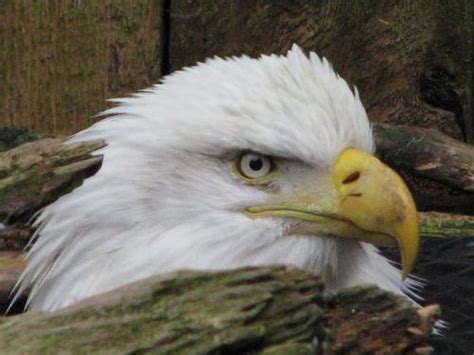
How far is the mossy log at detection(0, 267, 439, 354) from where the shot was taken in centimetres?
183

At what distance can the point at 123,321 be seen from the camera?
1849 mm

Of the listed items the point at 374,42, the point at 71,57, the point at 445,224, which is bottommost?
the point at 445,224

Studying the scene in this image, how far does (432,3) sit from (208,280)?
2.41 m

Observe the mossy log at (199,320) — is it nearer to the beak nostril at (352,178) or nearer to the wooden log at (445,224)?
the beak nostril at (352,178)

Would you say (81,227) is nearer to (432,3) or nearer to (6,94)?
(6,94)

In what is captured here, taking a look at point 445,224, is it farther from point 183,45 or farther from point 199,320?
point 199,320

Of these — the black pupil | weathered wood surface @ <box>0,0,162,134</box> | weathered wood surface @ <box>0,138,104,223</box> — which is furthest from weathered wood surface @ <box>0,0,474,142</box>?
weathered wood surface @ <box>0,138,104,223</box>

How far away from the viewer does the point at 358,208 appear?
9.04 ft

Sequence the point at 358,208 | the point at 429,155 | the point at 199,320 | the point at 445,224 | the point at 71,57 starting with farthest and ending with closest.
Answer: the point at 445,224
the point at 71,57
the point at 429,155
the point at 358,208
the point at 199,320

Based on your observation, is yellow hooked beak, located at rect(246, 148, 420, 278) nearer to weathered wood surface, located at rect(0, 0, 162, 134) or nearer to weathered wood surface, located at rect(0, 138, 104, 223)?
weathered wood surface, located at rect(0, 138, 104, 223)

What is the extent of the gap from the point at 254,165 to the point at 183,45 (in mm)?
1322

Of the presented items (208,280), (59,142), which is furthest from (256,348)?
(59,142)

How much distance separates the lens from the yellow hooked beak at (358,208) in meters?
2.73

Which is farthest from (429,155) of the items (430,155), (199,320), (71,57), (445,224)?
(199,320)
